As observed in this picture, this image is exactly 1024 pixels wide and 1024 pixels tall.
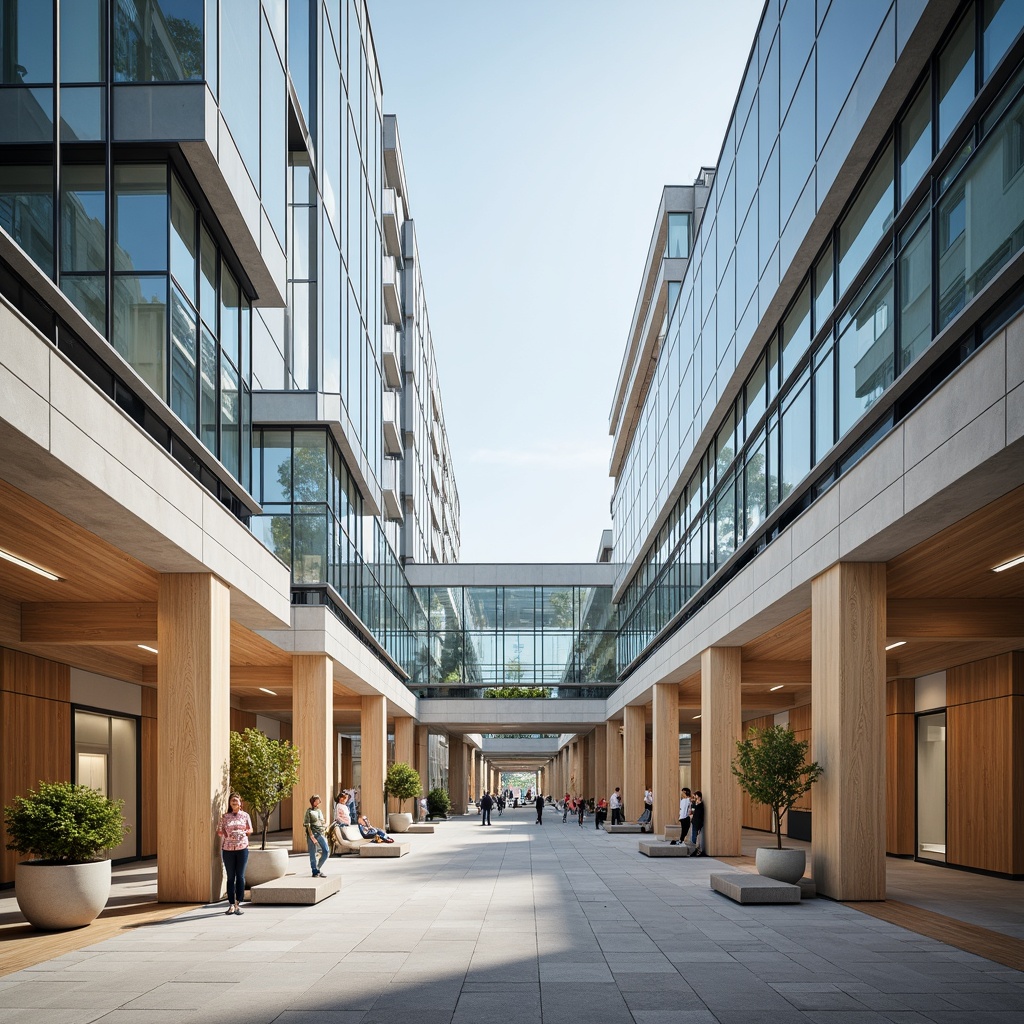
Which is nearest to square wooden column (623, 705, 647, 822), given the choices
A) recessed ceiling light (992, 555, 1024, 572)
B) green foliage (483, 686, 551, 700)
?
green foliage (483, 686, 551, 700)

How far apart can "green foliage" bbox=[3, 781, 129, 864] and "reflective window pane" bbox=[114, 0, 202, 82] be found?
9.80 metres

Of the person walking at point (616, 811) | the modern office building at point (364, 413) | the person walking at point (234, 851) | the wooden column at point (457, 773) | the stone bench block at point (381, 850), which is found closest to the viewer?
the modern office building at point (364, 413)

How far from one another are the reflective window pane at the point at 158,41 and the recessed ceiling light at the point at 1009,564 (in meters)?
13.7

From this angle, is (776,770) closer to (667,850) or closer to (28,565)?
(667,850)

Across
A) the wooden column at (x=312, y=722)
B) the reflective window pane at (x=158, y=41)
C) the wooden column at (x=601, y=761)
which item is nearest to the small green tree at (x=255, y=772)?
the wooden column at (x=312, y=722)

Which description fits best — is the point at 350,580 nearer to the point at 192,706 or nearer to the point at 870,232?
the point at 192,706

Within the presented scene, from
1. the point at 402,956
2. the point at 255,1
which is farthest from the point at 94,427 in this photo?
the point at 255,1

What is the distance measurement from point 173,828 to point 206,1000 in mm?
6779

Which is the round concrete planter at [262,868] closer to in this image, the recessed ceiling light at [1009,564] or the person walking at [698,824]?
the person walking at [698,824]

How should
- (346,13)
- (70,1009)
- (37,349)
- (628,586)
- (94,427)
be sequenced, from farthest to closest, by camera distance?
(628,586) < (346,13) < (94,427) < (37,349) < (70,1009)

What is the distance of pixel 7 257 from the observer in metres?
11.2

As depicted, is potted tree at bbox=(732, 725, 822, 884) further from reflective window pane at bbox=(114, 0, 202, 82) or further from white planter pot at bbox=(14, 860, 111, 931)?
reflective window pane at bbox=(114, 0, 202, 82)

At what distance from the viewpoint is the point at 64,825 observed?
1388cm

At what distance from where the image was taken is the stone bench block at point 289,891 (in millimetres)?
16953
